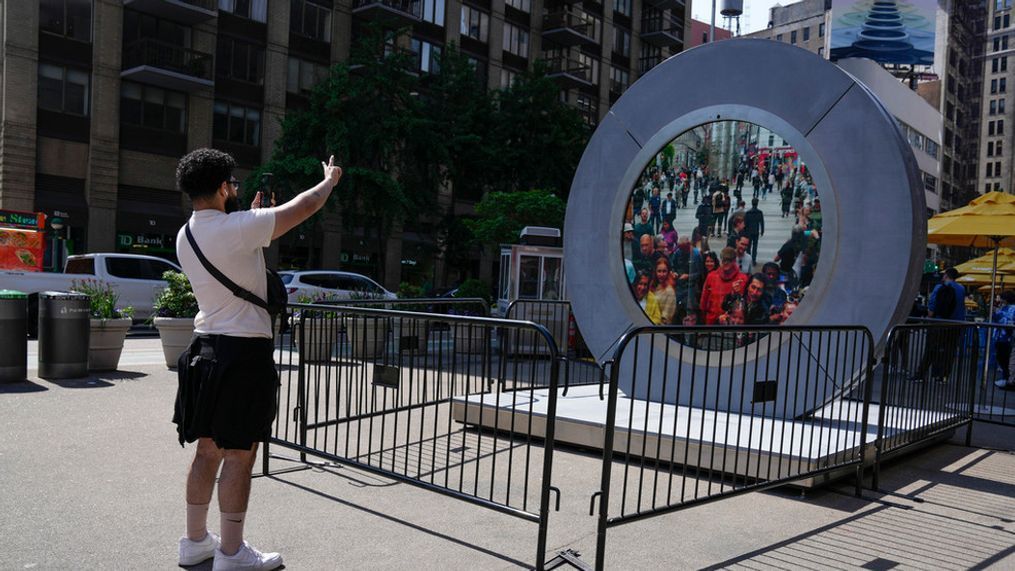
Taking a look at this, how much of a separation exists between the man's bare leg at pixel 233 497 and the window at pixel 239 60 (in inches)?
1241

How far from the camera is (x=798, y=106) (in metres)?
7.37

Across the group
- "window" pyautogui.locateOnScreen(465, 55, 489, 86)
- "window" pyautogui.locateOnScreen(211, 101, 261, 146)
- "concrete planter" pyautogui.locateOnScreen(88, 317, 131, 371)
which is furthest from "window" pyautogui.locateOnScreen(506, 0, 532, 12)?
"concrete planter" pyautogui.locateOnScreen(88, 317, 131, 371)

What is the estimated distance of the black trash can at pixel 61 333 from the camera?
31.3 ft

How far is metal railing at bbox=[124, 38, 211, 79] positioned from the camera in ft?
95.6

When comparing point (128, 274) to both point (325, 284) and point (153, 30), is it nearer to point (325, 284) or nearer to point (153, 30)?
point (325, 284)

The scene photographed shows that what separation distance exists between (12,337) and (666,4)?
177 feet

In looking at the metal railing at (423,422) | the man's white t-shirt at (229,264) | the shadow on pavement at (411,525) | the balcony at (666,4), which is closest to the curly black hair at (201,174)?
the man's white t-shirt at (229,264)

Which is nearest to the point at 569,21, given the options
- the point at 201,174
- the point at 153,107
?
the point at 153,107

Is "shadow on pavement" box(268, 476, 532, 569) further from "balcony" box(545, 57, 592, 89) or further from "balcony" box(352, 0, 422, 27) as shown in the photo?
"balcony" box(545, 57, 592, 89)

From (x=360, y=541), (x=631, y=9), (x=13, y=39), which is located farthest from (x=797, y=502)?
(x=631, y=9)

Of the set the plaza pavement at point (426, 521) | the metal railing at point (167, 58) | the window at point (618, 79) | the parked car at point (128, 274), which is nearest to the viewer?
the plaza pavement at point (426, 521)

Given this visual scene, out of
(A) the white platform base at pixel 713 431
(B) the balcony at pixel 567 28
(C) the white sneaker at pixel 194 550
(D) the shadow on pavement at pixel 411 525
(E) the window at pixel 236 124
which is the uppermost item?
(B) the balcony at pixel 567 28

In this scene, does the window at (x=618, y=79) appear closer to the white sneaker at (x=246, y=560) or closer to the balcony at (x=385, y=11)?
the balcony at (x=385, y=11)

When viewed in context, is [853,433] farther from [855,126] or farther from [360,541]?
[360,541]
